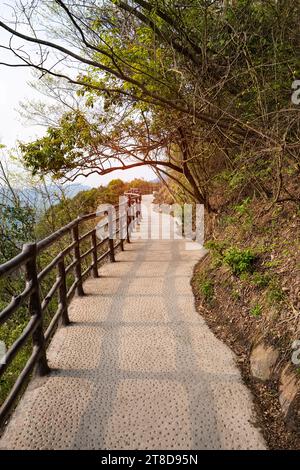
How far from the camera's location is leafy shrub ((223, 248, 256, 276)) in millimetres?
3844

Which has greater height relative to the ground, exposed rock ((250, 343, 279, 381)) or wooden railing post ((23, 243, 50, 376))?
wooden railing post ((23, 243, 50, 376))

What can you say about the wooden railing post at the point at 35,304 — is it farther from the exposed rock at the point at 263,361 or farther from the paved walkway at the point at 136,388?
the exposed rock at the point at 263,361

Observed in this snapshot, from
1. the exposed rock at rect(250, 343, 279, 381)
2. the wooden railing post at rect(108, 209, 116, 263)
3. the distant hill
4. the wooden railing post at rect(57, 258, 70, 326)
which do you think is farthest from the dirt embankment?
the distant hill

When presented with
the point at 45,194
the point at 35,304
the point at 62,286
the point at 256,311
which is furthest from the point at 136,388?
the point at 45,194

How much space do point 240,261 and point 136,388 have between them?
203cm

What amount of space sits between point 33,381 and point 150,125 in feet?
15.8

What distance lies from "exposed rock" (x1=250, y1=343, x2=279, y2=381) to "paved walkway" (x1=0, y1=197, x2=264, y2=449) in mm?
179

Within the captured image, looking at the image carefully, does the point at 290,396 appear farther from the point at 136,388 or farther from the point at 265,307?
the point at 136,388

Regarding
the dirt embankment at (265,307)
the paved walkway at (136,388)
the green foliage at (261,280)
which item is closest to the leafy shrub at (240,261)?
the dirt embankment at (265,307)

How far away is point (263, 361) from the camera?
278cm

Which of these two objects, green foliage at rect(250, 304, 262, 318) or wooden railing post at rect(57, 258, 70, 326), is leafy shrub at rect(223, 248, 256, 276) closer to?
green foliage at rect(250, 304, 262, 318)

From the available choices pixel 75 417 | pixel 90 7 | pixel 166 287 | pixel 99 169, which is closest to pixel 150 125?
pixel 99 169

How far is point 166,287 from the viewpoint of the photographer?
4.89 metres
